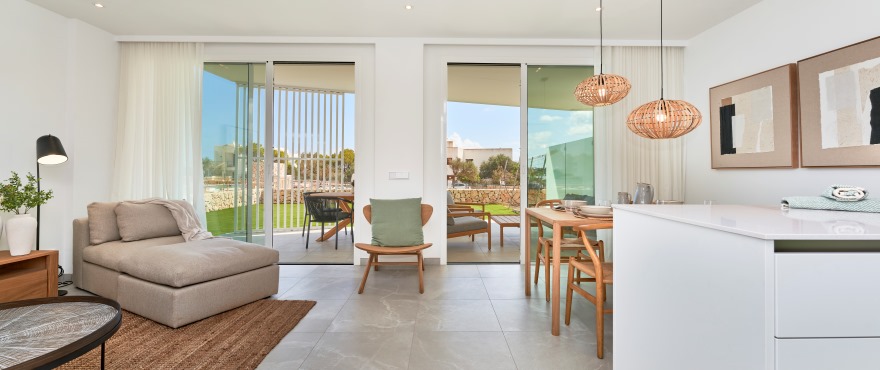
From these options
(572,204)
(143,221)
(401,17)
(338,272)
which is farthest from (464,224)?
(143,221)

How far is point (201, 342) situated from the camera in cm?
216

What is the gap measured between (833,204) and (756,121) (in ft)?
7.22

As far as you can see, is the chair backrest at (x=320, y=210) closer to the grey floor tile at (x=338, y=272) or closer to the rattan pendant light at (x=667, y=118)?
the grey floor tile at (x=338, y=272)

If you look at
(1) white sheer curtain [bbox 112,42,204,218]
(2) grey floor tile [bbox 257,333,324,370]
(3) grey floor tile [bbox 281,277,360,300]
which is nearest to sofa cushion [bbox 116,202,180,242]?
(1) white sheer curtain [bbox 112,42,204,218]

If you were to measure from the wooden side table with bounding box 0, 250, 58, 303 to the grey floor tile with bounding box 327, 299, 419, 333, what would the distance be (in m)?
2.41

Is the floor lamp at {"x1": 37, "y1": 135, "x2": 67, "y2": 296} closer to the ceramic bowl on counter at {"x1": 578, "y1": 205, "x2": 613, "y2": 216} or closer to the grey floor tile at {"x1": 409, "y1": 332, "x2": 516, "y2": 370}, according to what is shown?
the grey floor tile at {"x1": 409, "y1": 332, "x2": 516, "y2": 370}

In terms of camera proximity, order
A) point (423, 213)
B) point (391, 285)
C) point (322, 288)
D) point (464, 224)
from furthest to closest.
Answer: point (464, 224)
point (423, 213)
point (391, 285)
point (322, 288)

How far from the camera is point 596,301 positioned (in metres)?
2.07

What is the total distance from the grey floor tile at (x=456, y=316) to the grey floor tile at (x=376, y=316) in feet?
0.28

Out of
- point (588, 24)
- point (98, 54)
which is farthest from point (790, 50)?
point (98, 54)

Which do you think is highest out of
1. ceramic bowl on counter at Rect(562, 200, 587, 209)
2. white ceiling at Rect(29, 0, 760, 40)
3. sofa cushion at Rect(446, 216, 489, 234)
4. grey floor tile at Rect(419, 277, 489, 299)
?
white ceiling at Rect(29, 0, 760, 40)

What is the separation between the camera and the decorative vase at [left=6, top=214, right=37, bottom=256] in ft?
8.95

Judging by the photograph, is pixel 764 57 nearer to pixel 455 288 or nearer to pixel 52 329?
pixel 455 288

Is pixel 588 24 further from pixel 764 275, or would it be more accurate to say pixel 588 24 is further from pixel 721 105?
pixel 764 275
